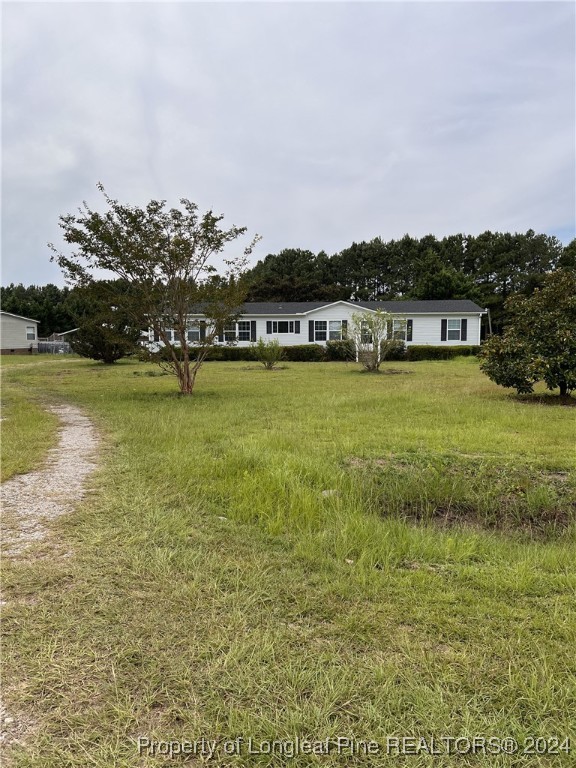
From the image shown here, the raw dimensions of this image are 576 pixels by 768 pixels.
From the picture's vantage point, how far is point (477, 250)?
47.3 meters

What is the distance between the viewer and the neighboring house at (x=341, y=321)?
28500 millimetres

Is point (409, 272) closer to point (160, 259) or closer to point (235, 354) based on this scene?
point (235, 354)

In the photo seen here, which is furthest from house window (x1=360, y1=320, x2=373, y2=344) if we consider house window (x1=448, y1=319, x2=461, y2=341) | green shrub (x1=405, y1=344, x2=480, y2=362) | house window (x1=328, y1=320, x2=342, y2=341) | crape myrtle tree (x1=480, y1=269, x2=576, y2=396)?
house window (x1=448, y1=319, x2=461, y2=341)

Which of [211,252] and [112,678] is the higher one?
[211,252]

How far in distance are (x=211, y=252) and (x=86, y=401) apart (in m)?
4.29

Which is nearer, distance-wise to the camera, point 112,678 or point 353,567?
point 112,678

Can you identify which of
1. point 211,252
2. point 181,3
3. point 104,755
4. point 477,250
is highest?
point 477,250

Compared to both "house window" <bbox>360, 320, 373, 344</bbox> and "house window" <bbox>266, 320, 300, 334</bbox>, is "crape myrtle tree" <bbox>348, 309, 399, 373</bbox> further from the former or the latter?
"house window" <bbox>266, 320, 300, 334</bbox>

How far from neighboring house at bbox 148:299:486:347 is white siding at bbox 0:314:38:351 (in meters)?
19.8

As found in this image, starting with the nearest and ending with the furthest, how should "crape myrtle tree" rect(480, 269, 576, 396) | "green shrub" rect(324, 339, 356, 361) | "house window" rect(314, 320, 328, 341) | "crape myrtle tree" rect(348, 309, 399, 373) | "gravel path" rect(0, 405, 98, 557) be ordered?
"gravel path" rect(0, 405, 98, 557) → "crape myrtle tree" rect(480, 269, 576, 396) → "crape myrtle tree" rect(348, 309, 399, 373) → "green shrub" rect(324, 339, 356, 361) → "house window" rect(314, 320, 328, 341)

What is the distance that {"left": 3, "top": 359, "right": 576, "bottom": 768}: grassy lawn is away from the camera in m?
1.55

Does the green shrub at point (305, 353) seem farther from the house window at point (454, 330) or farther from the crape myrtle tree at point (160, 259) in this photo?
the crape myrtle tree at point (160, 259)

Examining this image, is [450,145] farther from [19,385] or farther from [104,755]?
[104,755]

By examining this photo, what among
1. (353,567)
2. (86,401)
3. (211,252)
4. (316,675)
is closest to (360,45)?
(211,252)
